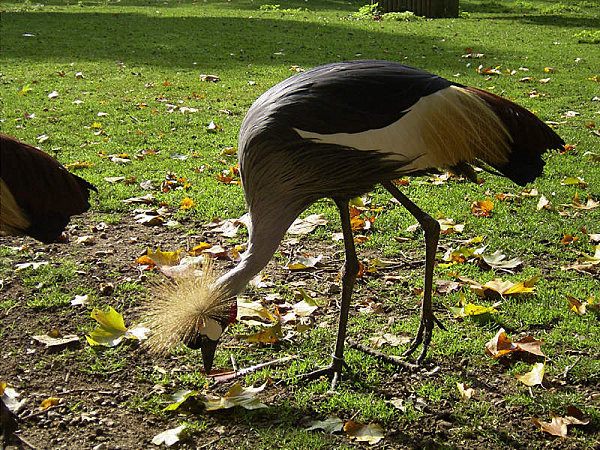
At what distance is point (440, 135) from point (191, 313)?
4.88ft

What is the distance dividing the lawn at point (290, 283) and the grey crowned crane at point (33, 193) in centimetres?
88

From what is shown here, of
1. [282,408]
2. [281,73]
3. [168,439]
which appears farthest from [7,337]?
[281,73]

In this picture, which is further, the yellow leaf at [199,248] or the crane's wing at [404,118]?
the yellow leaf at [199,248]

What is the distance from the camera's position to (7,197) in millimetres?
2805

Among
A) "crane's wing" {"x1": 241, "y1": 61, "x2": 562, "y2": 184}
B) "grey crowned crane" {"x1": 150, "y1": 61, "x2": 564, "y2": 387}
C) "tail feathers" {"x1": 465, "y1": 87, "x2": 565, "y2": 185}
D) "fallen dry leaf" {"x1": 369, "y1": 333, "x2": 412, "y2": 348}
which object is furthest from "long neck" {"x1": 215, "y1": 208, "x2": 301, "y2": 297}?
"tail feathers" {"x1": 465, "y1": 87, "x2": 565, "y2": 185}

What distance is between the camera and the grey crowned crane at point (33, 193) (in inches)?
111

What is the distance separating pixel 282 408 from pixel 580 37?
11.3 m

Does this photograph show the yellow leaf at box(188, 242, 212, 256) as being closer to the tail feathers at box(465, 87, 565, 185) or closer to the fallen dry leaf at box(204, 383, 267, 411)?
the fallen dry leaf at box(204, 383, 267, 411)

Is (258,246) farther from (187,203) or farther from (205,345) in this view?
(187,203)

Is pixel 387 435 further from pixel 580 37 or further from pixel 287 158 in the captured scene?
pixel 580 37

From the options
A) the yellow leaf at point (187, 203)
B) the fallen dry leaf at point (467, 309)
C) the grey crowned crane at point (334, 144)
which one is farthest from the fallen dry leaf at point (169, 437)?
the yellow leaf at point (187, 203)

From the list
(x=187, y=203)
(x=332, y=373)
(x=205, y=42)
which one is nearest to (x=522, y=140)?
(x=332, y=373)

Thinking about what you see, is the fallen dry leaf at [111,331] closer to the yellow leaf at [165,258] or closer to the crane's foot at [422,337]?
the yellow leaf at [165,258]

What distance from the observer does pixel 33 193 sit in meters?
2.87
